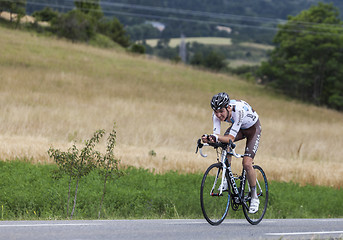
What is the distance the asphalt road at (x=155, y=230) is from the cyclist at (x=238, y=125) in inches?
26.8

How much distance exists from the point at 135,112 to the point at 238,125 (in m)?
23.8

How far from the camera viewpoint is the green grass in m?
11.4

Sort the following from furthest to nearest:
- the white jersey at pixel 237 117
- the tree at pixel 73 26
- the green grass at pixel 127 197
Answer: the tree at pixel 73 26 → the green grass at pixel 127 197 → the white jersey at pixel 237 117

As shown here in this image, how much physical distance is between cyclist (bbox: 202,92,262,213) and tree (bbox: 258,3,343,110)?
52.7 m

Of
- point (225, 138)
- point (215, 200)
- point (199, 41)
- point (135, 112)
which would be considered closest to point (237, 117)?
point (225, 138)

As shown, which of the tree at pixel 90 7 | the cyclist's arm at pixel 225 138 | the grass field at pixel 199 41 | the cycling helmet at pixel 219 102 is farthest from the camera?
the grass field at pixel 199 41

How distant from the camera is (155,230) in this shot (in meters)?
8.38

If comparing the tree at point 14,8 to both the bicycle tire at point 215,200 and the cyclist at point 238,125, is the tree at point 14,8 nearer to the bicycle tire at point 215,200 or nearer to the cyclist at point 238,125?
the cyclist at point 238,125

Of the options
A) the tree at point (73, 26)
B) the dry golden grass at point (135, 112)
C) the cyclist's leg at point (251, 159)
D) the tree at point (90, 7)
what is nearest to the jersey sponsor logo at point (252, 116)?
the cyclist's leg at point (251, 159)

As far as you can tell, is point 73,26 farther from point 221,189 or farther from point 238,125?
point 221,189

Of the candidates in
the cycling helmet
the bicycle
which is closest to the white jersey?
the bicycle

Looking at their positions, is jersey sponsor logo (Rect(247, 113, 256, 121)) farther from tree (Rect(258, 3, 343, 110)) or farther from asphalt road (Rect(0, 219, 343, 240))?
tree (Rect(258, 3, 343, 110))

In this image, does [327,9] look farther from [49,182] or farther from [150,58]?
[49,182]

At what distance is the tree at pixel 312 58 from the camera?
6250 centimetres
